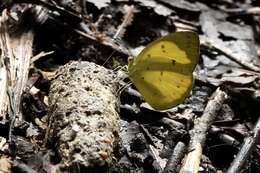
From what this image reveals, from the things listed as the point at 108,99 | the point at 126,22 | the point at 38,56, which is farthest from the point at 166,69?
the point at 126,22

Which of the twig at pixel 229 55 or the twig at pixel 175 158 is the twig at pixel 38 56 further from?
the twig at pixel 229 55

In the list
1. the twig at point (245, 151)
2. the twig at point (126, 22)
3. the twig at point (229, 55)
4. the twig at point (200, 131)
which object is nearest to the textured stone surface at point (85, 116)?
the twig at point (200, 131)

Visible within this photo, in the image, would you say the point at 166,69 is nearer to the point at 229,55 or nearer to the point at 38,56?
the point at 38,56

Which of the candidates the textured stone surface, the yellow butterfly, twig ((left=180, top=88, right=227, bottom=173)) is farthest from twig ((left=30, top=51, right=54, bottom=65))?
twig ((left=180, top=88, right=227, bottom=173))

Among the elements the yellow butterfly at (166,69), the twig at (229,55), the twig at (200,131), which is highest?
the yellow butterfly at (166,69)

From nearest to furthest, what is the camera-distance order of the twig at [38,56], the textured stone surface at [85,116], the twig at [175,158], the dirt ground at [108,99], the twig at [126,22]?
the textured stone surface at [85,116] → the dirt ground at [108,99] → the twig at [175,158] → the twig at [38,56] → the twig at [126,22]

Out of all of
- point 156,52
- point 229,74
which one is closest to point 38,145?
point 156,52
